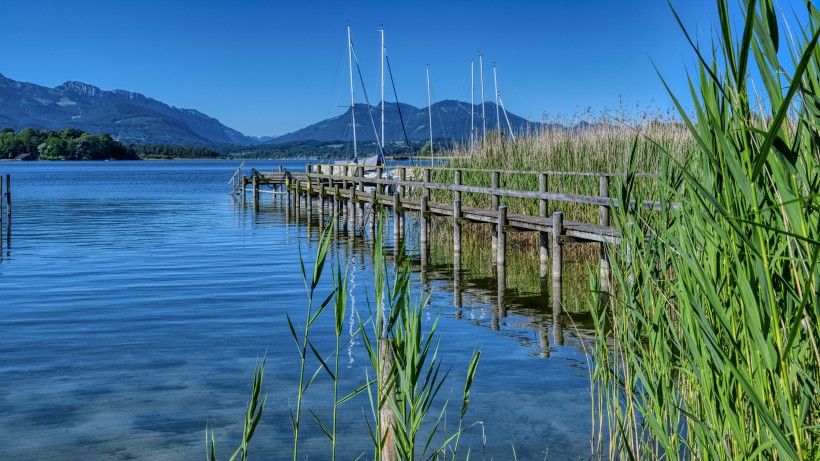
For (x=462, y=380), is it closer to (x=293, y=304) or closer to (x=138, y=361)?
(x=138, y=361)

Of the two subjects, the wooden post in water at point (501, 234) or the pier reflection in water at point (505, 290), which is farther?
the wooden post in water at point (501, 234)

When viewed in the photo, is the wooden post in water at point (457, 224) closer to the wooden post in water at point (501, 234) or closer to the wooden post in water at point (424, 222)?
the wooden post in water at point (424, 222)

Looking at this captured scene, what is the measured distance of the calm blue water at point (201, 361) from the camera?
7070mm

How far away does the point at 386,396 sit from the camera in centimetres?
376

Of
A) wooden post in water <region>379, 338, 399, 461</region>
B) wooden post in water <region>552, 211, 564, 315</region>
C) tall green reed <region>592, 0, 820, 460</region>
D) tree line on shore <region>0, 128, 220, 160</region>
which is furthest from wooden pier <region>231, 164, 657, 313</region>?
tree line on shore <region>0, 128, 220, 160</region>

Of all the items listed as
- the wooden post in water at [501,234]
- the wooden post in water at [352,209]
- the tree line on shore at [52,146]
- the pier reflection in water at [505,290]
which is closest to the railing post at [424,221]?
the pier reflection in water at [505,290]

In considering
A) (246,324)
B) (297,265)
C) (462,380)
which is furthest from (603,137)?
(462,380)

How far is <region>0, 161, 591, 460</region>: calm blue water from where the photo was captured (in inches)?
278

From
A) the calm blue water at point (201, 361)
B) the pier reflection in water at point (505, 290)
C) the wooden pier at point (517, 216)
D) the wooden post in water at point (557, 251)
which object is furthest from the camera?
the wooden post in water at point (557, 251)

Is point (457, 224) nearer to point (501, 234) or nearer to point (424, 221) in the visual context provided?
point (424, 221)

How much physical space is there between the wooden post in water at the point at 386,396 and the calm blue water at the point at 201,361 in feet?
8.52

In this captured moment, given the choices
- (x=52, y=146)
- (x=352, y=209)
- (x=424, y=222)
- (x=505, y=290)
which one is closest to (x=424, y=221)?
(x=424, y=222)

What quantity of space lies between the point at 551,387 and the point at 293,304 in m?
5.96

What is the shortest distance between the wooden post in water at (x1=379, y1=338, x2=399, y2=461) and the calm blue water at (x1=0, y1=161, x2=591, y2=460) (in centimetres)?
260
